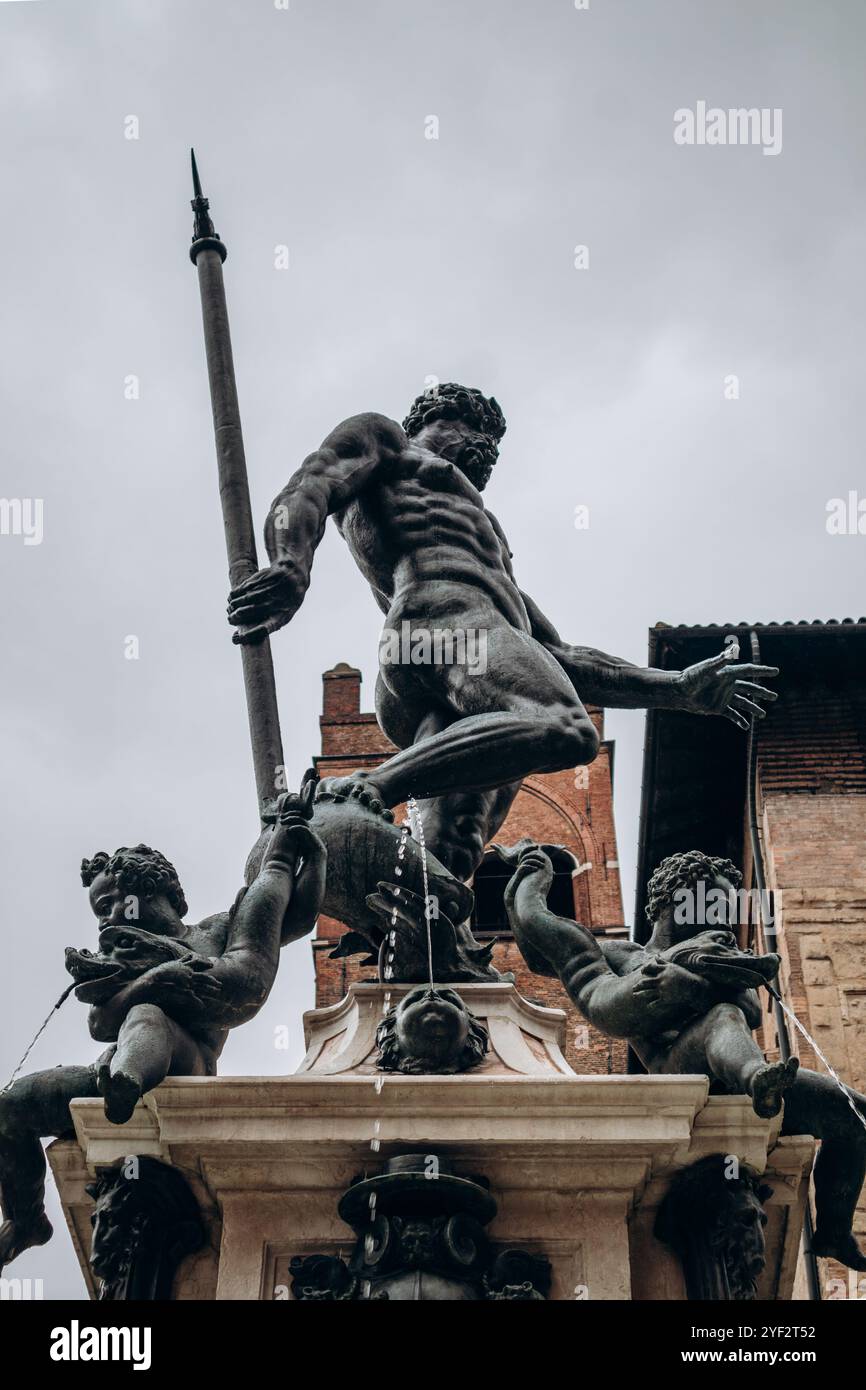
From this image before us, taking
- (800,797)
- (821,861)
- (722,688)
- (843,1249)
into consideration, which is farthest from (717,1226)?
(800,797)

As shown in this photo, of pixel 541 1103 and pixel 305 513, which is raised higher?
pixel 305 513

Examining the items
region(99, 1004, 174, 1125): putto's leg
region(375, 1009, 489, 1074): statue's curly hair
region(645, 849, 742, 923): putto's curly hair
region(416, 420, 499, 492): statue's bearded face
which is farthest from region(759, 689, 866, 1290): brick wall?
region(99, 1004, 174, 1125): putto's leg

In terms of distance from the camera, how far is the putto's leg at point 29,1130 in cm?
480

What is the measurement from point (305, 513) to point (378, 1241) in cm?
264

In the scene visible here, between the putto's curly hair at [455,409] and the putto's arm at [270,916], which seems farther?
the putto's curly hair at [455,409]

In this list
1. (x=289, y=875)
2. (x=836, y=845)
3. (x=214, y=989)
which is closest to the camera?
(x=214, y=989)

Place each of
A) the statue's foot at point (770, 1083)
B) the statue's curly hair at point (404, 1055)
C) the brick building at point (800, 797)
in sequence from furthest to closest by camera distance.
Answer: the brick building at point (800, 797)
the statue's curly hair at point (404, 1055)
the statue's foot at point (770, 1083)

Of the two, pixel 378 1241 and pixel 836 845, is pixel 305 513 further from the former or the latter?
pixel 836 845

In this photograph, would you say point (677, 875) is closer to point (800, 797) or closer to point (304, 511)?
point (304, 511)

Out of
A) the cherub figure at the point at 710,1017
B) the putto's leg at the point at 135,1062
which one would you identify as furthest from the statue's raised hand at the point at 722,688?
the putto's leg at the point at 135,1062

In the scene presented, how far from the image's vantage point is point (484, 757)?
593 cm

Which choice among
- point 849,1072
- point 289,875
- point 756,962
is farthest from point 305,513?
point 849,1072

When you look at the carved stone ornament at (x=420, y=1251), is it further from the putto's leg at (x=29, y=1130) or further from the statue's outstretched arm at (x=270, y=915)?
the putto's leg at (x=29, y=1130)

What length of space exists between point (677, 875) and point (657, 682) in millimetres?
1394
